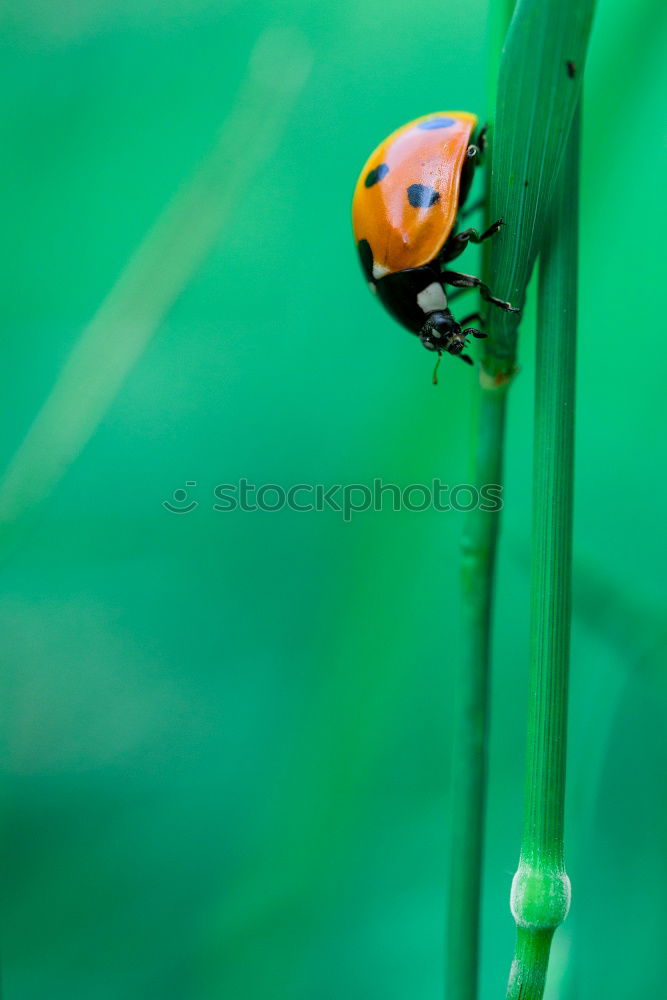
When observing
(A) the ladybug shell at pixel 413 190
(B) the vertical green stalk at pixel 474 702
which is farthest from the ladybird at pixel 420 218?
(B) the vertical green stalk at pixel 474 702

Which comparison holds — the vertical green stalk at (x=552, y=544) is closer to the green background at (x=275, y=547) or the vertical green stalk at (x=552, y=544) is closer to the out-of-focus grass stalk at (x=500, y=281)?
the out-of-focus grass stalk at (x=500, y=281)

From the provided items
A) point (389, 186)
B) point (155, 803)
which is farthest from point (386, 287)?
point (155, 803)

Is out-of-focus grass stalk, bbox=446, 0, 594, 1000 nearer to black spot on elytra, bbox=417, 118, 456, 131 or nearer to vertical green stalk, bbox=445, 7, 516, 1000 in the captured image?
vertical green stalk, bbox=445, 7, 516, 1000

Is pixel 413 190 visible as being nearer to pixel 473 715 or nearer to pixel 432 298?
pixel 432 298

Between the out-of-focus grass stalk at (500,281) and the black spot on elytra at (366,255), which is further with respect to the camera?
the black spot on elytra at (366,255)

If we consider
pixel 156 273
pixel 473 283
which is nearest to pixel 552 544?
pixel 473 283

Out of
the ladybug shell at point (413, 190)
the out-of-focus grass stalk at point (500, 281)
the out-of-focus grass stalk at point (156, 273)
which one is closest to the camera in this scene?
the out-of-focus grass stalk at point (500, 281)

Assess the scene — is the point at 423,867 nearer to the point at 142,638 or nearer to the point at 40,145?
the point at 142,638
